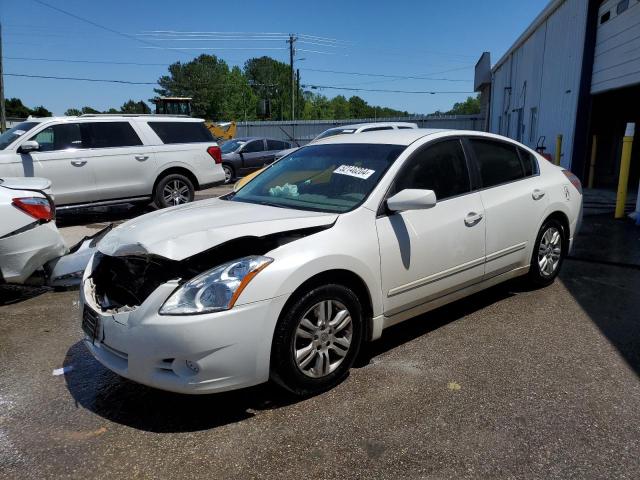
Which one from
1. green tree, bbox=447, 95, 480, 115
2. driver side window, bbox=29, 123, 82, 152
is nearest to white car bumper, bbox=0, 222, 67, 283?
driver side window, bbox=29, 123, 82, 152

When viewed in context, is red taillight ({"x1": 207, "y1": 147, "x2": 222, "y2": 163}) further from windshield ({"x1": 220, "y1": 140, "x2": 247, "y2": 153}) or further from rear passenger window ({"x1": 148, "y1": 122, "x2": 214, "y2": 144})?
windshield ({"x1": 220, "y1": 140, "x2": 247, "y2": 153})

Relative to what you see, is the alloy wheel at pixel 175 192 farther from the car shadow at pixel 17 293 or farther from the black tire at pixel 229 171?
the black tire at pixel 229 171

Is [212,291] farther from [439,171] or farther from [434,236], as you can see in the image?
[439,171]

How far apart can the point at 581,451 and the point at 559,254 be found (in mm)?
2997

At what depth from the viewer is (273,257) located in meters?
2.89

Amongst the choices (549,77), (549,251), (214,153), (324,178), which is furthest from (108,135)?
(549,77)

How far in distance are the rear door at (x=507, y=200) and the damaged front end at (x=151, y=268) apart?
1793mm

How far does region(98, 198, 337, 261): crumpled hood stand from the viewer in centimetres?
294

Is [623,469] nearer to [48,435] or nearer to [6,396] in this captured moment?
[48,435]

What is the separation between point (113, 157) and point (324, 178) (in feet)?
20.7

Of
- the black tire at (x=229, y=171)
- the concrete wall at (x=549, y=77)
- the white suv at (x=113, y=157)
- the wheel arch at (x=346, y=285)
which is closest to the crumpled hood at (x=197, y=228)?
the wheel arch at (x=346, y=285)

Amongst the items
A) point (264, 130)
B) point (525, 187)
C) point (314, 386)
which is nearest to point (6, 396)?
point (314, 386)

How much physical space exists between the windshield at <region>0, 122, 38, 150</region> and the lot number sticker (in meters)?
7.01

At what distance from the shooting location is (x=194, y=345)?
2648 millimetres
